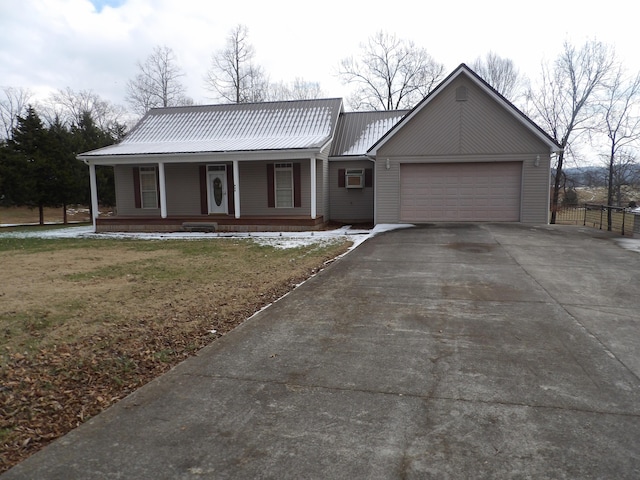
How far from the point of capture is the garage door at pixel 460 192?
50.9ft

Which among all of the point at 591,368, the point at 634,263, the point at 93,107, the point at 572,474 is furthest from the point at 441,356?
the point at 93,107

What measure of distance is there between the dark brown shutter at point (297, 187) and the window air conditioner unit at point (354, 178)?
85.1 inches

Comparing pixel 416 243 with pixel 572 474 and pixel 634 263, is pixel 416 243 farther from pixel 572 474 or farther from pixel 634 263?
pixel 572 474

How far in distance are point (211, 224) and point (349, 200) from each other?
5.85m

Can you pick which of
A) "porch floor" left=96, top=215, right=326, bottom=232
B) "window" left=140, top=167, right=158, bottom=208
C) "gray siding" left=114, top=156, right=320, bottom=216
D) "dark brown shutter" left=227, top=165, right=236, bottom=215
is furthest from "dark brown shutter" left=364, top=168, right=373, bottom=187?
"window" left=140, top=167, right=158, bottom=208

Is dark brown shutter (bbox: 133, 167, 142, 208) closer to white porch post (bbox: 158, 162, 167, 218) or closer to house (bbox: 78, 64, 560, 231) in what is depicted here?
house (bbox: 78, 64, 560, 231)

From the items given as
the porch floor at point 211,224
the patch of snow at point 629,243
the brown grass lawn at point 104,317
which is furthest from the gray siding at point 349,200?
the patch of snow at point 629,243

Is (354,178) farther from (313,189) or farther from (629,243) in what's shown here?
(629,243)

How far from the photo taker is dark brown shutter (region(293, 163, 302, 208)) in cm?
1798

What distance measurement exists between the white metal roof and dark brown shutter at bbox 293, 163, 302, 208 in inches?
45.8

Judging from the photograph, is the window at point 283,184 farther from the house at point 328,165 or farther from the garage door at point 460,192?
the garage door at point 460,192

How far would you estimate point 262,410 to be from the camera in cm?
321

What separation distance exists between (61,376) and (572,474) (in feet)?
12.8

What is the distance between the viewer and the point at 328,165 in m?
19.0
